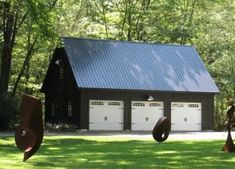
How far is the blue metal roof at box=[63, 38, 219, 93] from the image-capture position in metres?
36.5

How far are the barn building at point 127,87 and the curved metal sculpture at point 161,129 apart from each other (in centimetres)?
1265

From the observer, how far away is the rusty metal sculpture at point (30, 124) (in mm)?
14266

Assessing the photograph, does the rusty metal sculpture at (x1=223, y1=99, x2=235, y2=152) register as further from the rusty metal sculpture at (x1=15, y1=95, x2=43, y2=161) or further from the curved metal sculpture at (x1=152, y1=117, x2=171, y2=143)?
the rusty metal sculpture at (x1=15, y1=95, x2=43, y2=161)

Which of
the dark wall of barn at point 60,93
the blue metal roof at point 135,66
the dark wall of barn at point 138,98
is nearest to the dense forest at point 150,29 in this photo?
the dark wall of barn at point 60,93

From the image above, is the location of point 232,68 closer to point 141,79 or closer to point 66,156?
point 141,79

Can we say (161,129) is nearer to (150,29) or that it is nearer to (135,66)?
(135,66)

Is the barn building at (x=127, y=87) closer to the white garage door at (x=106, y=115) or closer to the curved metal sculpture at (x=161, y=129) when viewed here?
the white garage door at (x=106, y=115)

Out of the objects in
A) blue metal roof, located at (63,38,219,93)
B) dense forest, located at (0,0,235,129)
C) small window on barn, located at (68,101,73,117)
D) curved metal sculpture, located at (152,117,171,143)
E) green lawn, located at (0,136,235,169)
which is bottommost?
green lawn, located at (0,136,235,169)

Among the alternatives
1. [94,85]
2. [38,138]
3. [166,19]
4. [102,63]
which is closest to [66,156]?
[38,138]

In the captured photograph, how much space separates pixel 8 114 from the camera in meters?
34.5

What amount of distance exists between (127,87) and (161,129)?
1404cm

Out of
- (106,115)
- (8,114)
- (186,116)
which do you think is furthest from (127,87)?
(8,114)

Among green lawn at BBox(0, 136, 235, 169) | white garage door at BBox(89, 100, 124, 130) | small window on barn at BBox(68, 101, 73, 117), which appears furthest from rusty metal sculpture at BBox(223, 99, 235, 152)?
small window on barn at BBox(68, 101, 73, 117)

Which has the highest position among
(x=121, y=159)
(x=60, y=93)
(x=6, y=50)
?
(x=6, y=50)
